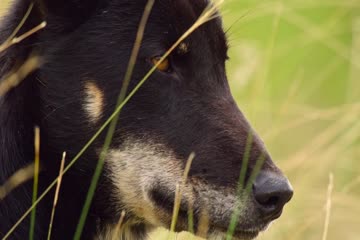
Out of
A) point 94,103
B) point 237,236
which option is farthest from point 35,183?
point 237,236

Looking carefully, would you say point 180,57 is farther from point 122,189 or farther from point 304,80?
point 304,80

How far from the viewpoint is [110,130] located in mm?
4039

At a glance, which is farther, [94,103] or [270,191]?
[94,103]

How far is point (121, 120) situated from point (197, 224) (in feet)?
1.76

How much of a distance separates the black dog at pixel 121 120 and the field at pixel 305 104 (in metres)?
0.46

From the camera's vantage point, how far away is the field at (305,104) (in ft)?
17.6

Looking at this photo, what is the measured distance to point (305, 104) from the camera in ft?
26.5

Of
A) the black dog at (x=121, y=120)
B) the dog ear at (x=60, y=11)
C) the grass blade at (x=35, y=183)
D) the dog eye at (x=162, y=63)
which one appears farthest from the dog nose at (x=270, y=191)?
the dog ear at (x=60, y=11)

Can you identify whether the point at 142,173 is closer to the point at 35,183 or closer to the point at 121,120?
the point at 121,120

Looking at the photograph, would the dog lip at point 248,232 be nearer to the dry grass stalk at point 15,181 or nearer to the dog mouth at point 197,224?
the dog mouth at point 197,224

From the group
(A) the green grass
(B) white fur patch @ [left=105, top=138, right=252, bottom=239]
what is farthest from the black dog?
(A) the green grass

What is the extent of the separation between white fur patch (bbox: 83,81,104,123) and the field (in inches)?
31.6

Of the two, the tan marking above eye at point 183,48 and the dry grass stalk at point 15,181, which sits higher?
the tan marking above eye at point 183,48

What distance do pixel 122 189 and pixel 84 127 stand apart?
31 cm
